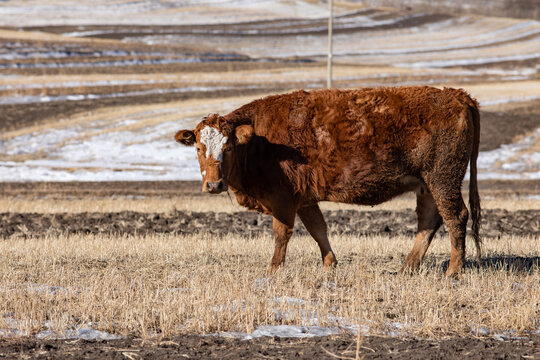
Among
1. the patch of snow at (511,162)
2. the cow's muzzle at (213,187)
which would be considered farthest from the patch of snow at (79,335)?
the patch of snow at (511,162)

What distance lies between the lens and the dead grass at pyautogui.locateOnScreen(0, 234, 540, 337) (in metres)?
6.79

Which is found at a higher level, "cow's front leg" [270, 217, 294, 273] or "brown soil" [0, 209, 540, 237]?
"cow's front leg" [270, 217, 294, 273]

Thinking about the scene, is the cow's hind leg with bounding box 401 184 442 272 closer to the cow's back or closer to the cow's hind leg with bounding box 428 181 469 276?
the cow's hind leg with bounding box 428 181 469 276

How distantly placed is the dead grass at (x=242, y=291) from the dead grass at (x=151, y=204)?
5.87 m

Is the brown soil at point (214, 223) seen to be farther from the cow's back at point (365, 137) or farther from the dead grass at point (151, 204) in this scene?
the cow's back at point (365, 137)

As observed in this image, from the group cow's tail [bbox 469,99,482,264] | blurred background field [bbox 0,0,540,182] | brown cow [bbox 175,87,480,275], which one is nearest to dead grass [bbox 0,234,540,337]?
cow's tail [bbox 469,99,482,264]

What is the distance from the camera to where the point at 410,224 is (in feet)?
48.9

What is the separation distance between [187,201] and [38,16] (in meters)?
62.7

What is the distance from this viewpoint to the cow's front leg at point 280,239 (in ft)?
30.1

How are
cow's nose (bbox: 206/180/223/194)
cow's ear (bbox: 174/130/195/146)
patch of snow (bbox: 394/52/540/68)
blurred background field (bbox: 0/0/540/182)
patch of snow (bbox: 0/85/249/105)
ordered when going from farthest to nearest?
patch of snow (bbox: 394/52/540/68) → patch of snow (bbox: 0/85/249/105) → blurred background field (bbox: 0/0/540/182) → cow's ear (bbox: 174/130/195/146) → cow's nose (bbox: 206/180/223/194)

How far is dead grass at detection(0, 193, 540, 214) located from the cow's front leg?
7.13 metres

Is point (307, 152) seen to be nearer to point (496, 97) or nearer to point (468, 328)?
point (468, 328)

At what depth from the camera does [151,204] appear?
1789 centimetres

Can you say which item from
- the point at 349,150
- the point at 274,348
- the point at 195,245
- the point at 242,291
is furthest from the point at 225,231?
the point at 274,348
